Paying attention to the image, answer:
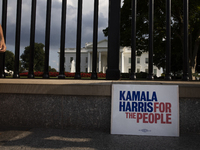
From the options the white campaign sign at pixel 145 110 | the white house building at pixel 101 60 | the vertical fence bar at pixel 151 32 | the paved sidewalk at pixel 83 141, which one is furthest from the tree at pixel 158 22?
the white house building at pixel 101 60

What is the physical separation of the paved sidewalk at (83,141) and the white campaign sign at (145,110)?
112 millimetres

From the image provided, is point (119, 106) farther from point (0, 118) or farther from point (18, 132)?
point (0, 118)

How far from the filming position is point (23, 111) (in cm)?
244

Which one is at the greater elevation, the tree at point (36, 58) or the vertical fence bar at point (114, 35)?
the tree at point (36, 58)

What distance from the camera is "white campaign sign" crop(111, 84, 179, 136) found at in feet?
7.20

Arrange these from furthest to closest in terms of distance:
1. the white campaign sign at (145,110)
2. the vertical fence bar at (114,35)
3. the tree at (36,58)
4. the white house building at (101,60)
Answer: the white house building at (101,60) → the tree at (36,58) → the vertical fence bar at (114,35) → the white campaign sign at (145,110)

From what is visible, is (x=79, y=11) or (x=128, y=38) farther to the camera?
(x=128, y=38)

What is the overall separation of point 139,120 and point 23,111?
1.65m

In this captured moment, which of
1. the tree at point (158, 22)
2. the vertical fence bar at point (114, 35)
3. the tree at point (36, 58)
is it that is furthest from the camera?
the tree at point (36, 58)

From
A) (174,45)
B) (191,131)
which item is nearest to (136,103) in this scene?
(191,131)

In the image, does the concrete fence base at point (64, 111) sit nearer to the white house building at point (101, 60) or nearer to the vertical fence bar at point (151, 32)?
the vertical fence bar at point (151, 32)

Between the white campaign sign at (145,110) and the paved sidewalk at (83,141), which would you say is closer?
the paved sidewalk at (83,141)

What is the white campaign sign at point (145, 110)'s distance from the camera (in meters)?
2.20

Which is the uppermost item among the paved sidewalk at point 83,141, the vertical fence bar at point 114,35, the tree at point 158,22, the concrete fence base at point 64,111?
the tree at point 158,22
